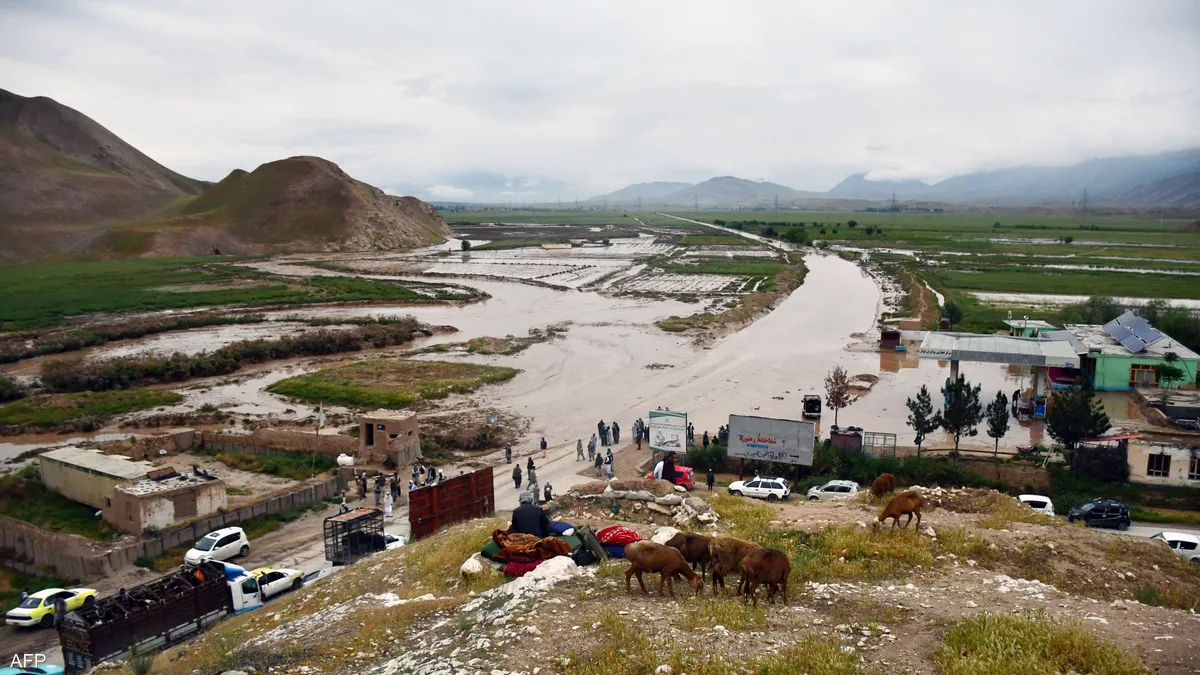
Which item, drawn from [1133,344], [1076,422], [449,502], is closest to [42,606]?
[449,502]

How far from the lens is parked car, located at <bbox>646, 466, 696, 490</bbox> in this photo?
73.8 ft

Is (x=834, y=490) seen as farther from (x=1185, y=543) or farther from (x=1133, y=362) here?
(x=1133, y=362)

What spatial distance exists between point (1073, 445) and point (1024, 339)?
980 centimetres

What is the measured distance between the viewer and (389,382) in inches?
1503

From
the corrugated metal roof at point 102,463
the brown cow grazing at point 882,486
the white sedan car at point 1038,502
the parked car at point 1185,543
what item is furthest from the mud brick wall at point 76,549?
the parked car at point 1185,543

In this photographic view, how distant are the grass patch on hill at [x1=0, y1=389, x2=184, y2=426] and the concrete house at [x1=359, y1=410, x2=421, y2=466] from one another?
14122 millimetres

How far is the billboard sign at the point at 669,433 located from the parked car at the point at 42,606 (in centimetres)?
1566

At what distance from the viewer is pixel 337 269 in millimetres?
95000

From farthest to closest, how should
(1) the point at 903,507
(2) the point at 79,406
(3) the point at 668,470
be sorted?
(2) the point at 79,406
(3) the point at 668,470
(1) the point at 903,507

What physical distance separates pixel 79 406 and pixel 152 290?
1735 inches

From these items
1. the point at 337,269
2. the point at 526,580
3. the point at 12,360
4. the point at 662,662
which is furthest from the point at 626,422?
the point at 337,269

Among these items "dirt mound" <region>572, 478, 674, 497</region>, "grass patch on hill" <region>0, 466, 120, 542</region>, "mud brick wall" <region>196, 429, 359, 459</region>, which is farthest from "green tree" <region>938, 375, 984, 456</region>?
"grass patch on hill" <region>0, 466, 120, 542</region>

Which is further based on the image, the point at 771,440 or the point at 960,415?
the point at 960,415

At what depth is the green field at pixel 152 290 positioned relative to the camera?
206ft
